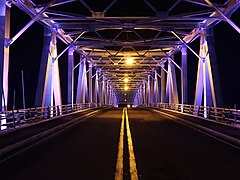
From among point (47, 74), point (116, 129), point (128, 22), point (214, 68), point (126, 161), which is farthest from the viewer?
point (128, 22)

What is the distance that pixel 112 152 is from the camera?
9.89 meters

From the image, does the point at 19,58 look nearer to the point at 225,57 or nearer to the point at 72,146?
the point at 225,57

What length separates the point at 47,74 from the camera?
24453mm

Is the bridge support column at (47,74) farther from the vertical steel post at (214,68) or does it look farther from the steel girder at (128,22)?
the vertical steel post at (214,68)

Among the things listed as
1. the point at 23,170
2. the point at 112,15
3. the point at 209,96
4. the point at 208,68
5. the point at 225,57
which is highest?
the point at 225,57

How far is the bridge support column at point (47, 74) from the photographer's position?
23.8m

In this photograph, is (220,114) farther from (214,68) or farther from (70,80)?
(70,80)

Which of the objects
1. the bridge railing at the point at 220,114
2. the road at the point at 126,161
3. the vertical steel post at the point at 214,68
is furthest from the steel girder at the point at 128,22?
the road at the point at 126,161

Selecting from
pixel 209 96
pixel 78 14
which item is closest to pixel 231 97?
pixel 209 96

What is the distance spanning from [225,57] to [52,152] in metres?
76.8

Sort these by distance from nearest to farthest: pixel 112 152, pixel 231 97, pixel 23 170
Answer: pixel 23 170, pixel 112 152, pixel 231 97

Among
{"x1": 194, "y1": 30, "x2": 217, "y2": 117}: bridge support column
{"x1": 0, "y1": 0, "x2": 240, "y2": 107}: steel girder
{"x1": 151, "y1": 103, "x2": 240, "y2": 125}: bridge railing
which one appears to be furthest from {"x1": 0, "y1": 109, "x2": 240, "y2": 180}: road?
{"x1": 194, "y1": 30, "x2": 217, "y2": 117}: bridge support column

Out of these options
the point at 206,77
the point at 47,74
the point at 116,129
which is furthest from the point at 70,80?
the point at 116,129

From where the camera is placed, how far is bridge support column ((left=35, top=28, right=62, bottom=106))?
23750mm
